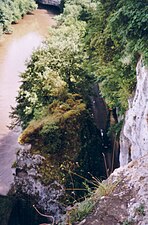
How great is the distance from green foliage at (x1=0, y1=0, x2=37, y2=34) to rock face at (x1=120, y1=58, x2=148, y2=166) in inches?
1131

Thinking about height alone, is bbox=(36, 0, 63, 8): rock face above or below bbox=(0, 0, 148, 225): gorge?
above

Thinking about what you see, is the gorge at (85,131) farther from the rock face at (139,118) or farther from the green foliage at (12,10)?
the green foliage at (12,10)

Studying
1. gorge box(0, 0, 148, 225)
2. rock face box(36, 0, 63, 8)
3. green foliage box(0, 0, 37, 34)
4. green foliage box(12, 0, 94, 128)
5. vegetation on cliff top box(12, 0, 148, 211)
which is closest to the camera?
gorge box(0, 0, 148, 225)

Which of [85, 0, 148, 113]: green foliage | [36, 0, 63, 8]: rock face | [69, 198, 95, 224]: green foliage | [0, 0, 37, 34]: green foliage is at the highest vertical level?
[36, 0, 63, 8]: rock face

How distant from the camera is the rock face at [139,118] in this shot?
910cm

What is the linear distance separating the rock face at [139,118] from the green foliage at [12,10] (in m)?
28.7

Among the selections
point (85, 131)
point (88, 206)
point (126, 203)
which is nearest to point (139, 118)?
point (126, 203)

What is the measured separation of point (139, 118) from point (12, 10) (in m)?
34.2

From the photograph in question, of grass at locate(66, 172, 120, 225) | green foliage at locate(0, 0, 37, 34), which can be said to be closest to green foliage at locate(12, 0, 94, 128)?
grass at locate(66, 172, 120, 225)

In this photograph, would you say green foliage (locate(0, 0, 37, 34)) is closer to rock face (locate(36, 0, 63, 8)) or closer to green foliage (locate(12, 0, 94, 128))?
rock face (locate(36, 0, 63, 8))

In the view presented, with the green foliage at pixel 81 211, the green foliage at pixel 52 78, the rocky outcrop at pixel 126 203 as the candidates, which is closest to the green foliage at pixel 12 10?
the green foliage at pixel 52 78

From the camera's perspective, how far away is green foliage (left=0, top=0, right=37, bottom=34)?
37.0 meters

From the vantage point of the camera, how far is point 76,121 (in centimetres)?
1334

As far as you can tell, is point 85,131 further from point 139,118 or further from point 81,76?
point 139,118
